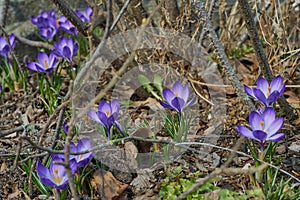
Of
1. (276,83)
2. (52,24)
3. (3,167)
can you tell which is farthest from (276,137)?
(52,24)

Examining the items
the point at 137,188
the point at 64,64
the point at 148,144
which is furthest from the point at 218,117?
the point at 64,64

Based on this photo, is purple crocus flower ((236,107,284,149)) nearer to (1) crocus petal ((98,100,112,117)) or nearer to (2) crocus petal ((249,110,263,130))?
(2) crocus petal ((249,110,263,130))

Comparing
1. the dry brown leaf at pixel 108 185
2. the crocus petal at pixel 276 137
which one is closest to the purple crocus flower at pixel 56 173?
the dry brown leaf at pixel 108 185

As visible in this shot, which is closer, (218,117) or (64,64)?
(218,117)

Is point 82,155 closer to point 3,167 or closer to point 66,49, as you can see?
point 3,167

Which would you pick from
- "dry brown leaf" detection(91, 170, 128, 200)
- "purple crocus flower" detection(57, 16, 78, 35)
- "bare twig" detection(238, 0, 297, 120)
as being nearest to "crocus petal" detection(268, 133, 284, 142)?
"bare twig" detection(238, 0, 297, 120)

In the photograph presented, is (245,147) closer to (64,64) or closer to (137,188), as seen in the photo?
(137,188)
